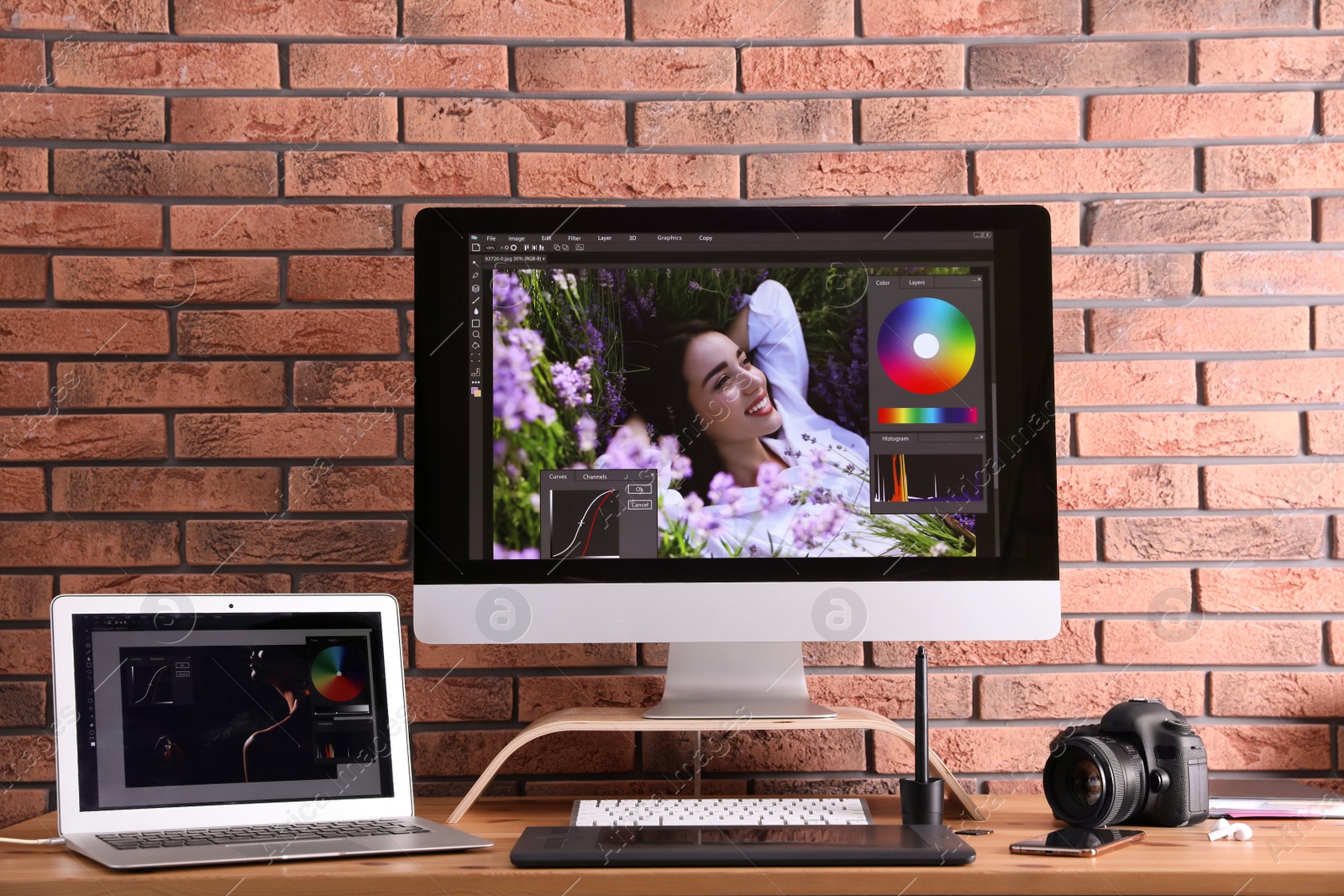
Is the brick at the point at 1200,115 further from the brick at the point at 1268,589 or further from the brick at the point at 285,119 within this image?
the brick at the point at 285,119

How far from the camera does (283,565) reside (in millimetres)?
1369

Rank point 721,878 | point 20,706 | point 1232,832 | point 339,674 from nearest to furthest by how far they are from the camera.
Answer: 1. point 721,878
2. point 1232,832
3. point 339,674
4. point 20,706

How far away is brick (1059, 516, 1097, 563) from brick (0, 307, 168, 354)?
1271mm

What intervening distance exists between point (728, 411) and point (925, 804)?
47cm

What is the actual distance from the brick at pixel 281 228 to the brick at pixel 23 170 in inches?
7.3

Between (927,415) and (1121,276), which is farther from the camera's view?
(1121,276)

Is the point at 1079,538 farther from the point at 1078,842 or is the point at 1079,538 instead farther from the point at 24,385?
the point at 24,385

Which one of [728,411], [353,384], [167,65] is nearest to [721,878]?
[728,411]

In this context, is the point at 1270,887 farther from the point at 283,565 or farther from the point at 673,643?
the point at 283,565

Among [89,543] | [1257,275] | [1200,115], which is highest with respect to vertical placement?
[1200,115]

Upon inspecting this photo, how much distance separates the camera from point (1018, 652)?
138 centimetres

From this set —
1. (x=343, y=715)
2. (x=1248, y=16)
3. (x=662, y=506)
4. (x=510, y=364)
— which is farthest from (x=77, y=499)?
(x=1248, y=16)

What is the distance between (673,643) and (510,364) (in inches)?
14.8

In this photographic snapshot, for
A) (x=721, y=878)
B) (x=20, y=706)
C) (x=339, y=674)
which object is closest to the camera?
(x=721, y=878)
